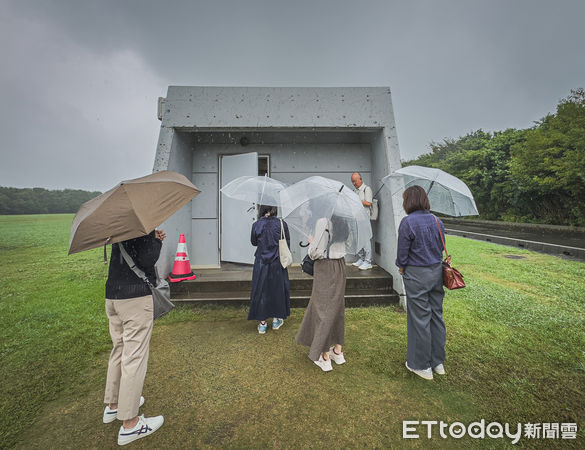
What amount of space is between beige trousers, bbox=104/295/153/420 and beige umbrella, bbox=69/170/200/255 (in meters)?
0.54

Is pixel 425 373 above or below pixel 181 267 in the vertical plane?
below

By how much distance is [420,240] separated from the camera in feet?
8.39

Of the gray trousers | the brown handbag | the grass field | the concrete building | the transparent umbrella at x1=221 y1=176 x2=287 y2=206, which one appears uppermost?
the concrete building

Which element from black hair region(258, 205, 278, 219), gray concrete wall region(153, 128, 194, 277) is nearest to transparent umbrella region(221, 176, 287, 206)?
black hair region(258, 205, 278, 219)

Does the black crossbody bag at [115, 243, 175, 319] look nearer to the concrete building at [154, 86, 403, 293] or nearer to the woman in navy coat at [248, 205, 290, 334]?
the woman in navy coat at [248, 205, 290, 334]

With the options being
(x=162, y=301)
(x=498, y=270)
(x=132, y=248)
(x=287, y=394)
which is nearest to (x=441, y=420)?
(x=287, y=394)

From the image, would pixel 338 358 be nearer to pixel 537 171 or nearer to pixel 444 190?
pixel 444 190

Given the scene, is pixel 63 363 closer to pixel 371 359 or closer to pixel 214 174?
pixel 371 359

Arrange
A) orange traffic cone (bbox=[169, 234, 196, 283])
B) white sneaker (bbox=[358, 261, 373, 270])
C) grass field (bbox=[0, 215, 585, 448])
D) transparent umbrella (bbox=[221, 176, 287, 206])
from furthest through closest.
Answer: white sneaker (bbox=[358, 261, 373, 270])
orange traffic cone (bbox=[169, 234, 196, 283])
transparent umbrella (bbox=[221, 176, 287, 206])
grass field (bbox=[0, 215, 585, 448])

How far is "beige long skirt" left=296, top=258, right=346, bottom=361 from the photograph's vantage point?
2.72 metres

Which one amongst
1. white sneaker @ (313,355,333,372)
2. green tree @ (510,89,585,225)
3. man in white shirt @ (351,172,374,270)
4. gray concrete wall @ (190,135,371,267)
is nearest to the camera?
white sneaker @ (313,355,333,372)

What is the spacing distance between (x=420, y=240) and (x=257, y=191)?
1.89m

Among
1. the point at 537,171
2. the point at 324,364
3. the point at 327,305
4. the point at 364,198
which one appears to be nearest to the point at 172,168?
the point at 364,198

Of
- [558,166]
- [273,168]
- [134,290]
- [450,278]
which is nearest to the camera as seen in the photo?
[134,290]
